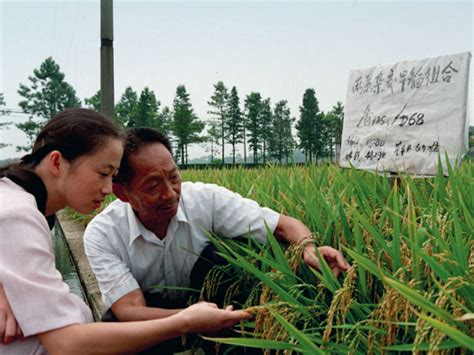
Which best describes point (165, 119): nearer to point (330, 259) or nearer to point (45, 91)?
point (45, 91)

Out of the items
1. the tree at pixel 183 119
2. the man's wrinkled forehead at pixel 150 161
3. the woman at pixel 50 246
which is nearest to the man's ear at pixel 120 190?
the man's wrinkled forehead at pixel 150 161

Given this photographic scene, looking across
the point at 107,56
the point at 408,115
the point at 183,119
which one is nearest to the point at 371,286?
the point at 408,115

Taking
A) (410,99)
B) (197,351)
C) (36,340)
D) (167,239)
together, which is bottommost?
(197,351)

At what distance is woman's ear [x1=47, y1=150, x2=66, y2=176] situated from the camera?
4.28 feet

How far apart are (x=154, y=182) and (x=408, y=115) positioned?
1690 mm

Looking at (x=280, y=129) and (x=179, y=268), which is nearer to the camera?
(x=179, y=268)

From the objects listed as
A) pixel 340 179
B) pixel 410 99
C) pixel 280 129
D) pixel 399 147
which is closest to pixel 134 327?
pixel 340 179

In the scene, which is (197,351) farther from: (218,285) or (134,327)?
(134,327)

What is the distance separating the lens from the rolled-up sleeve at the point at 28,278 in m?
1.05

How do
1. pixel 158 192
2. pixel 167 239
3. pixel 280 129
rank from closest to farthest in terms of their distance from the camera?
pixel 158 192 < pixel 167 239 < pixel 280 129

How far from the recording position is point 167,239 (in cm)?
177

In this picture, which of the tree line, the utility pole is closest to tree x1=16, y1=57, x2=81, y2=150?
the tree line

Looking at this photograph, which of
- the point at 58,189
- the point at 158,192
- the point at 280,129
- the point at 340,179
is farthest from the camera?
the point at 280,129

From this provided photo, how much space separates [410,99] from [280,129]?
47.1 metres
